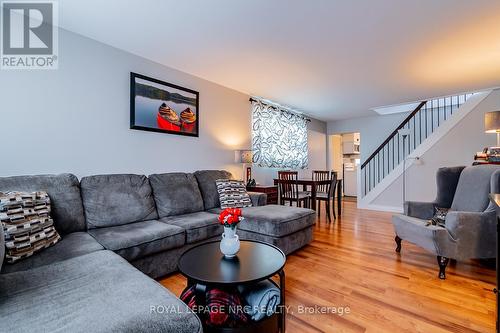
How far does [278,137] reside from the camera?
16.8 feet

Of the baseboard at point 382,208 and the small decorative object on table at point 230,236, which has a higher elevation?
the small decorative object on table at point 230,236

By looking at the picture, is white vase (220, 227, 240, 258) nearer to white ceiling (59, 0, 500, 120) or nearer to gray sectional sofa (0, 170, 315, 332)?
gray sectional sofa (0, 170, 315, 332)

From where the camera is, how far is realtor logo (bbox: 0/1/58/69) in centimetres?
210

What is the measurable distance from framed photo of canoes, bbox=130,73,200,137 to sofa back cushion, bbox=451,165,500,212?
11.0ft

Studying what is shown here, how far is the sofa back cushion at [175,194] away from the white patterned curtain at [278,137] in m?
1.74

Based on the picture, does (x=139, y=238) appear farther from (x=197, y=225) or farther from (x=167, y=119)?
(x=167, y=119)

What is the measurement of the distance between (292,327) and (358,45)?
9.17 ft

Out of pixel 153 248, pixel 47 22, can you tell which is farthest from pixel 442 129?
pixel 47 22

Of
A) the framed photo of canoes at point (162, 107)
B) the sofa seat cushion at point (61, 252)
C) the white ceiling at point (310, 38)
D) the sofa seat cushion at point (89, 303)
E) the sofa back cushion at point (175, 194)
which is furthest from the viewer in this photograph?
the framed photo of canoes at point (162, 107)

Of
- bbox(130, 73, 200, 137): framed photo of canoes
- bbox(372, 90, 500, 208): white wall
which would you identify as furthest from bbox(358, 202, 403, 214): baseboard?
Result: bbox(130, 73, 200, 137): framed photo of canoes

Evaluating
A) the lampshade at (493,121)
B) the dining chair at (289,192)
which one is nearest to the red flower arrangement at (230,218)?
the dining chair at (289,192)

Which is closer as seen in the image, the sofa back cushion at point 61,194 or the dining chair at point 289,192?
the sofa back cushion at point 61,194

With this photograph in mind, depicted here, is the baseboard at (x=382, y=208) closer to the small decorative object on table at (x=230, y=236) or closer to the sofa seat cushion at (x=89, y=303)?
the small decorative object on table at (x=230, y=236)

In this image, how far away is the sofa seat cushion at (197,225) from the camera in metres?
2.35
